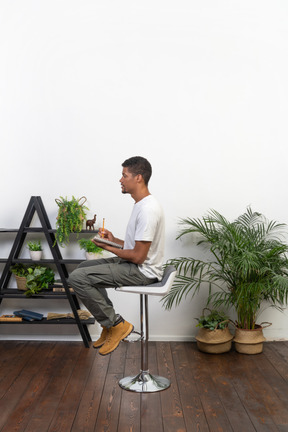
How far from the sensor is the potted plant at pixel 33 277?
4258 millimetres

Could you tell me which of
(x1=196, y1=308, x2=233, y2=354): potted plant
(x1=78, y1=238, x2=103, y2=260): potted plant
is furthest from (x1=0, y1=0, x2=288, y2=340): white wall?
(x1=196, y1=308, x2=233, y2=354): potted plant

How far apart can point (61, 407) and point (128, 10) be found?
320 cm

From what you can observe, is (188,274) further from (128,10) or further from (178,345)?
(128,10)

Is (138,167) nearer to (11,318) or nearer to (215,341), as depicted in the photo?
(215,341)

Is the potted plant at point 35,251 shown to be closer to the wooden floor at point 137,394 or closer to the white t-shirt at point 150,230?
the wooden floor at point 137,394

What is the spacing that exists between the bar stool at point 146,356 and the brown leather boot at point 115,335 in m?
0.11

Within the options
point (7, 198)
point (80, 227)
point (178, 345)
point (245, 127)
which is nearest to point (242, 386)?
point (178, 345)

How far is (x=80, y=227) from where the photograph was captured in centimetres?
422

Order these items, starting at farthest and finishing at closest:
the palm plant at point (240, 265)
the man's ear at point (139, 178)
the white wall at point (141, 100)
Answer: the white wall at point (141, 100), the palm plant at point (240, 265), the man's ear at point (139, 178)

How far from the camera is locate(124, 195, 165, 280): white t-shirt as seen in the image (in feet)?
10.5

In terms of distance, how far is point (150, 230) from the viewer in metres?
3.20

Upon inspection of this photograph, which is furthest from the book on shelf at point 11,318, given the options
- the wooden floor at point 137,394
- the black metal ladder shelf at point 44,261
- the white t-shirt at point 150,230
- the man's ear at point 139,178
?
the man's ear at point 139,178

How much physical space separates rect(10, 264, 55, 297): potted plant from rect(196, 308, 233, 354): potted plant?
1300mm

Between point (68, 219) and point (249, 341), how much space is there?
1747 millimetres
